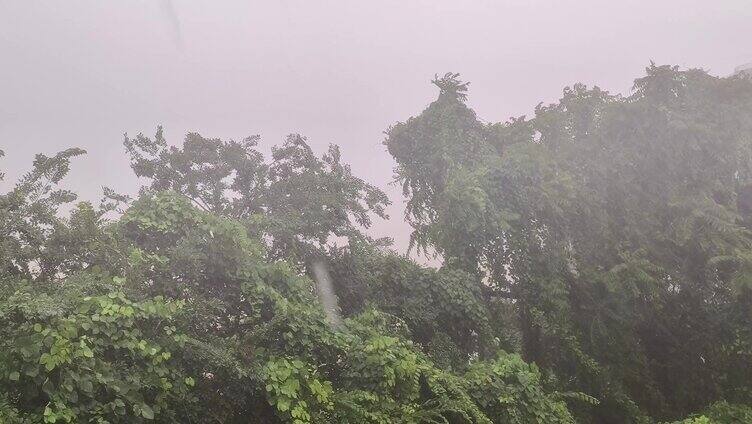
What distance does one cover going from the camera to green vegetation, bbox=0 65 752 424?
5.36 meters

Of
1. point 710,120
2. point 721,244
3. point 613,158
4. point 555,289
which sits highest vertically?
point 710,120

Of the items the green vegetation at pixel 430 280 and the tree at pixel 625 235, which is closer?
the green vegetation at pixel 430 280

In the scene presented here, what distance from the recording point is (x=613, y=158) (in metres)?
11.8

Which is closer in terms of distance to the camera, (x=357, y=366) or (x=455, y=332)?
(x=357, y=366)

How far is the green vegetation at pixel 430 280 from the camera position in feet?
17.6

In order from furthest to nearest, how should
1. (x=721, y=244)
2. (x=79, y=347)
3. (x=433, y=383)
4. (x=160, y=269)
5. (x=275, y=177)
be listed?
(x=275, y=177) → (x=721, y=244) → (x=160, y=269) → (x=433, y=383) → (x=79, y=347)

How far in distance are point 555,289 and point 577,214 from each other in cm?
227

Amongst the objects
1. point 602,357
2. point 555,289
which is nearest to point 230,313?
point 555,289

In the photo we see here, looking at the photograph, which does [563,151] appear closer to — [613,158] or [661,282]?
[613,158]

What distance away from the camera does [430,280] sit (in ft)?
34.7

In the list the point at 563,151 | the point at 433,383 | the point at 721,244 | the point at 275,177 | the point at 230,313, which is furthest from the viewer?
Answer: the point at 275,177

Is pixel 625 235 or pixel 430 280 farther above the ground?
pixel 625 235

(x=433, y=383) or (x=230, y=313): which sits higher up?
(x=230, y=313)

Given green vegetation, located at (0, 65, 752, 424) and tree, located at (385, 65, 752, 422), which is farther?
tree, located at (385, 65, 752, 422)
